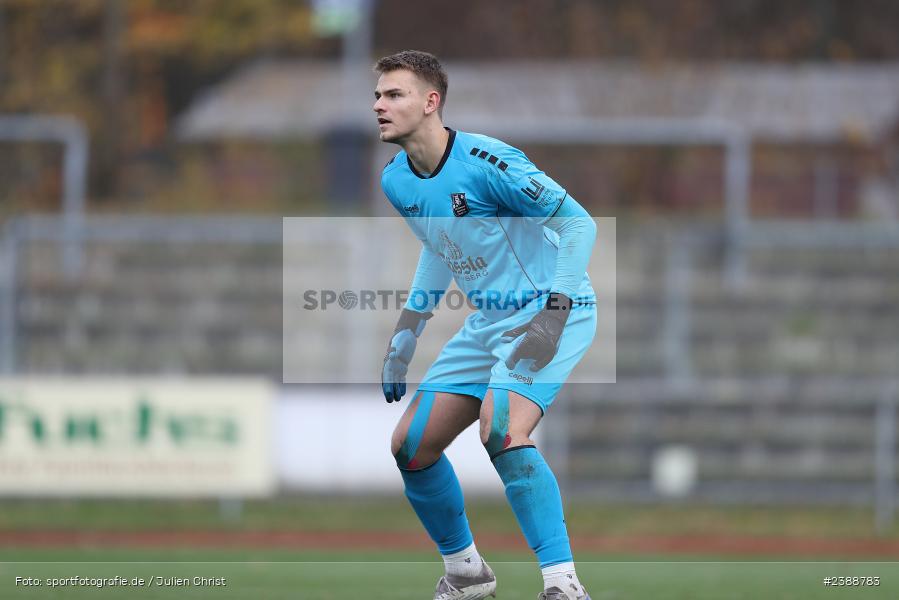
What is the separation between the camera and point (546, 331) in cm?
562

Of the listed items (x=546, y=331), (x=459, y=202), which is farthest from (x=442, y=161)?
(x=546, y=331)

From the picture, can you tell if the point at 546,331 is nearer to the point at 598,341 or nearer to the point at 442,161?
the point at 442,161

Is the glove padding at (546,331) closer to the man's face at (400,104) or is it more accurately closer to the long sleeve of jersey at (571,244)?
the long sleeve of jersey at (571,244)

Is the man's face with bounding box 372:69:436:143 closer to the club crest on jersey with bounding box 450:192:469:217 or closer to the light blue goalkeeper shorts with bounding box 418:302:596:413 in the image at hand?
the club crest on jersey with bounding box 450:192:469:217

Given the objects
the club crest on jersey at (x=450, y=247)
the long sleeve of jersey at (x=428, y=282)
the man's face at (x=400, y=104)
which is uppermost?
the man's face at (x=400, y=104)

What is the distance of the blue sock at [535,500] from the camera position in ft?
18.5

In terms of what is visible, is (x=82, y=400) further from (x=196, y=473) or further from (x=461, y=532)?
(x=461, y=532)

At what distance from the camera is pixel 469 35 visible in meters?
31.4

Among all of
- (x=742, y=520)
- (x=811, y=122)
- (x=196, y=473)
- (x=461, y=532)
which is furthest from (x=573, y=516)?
(x=811, y=122)

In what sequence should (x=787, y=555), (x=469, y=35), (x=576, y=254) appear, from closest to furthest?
(x=576, y=254) → (x=787, y=555) → (x=469, y=35)

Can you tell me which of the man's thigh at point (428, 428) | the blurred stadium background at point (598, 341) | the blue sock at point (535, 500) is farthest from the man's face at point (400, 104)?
the blurred stadium background at point (598, 341)

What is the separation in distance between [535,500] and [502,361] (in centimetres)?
60

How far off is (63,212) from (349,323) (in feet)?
16.1

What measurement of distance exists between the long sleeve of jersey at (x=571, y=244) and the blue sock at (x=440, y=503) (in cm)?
98
